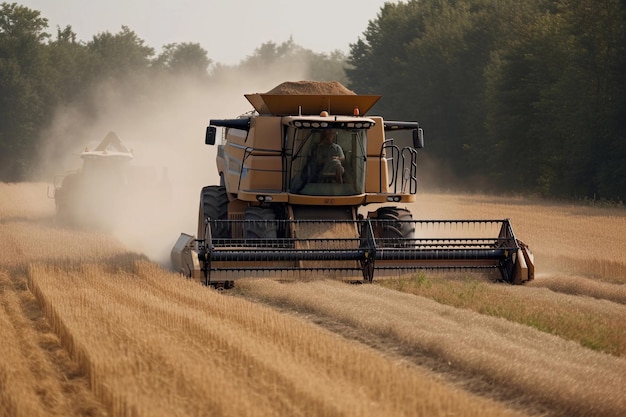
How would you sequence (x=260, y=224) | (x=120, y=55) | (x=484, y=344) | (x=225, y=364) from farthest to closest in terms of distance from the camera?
1. (x=120, y=55)
2. (x=260, y=224)
3. (x=484, y=344)
4. (x=225, y=364)

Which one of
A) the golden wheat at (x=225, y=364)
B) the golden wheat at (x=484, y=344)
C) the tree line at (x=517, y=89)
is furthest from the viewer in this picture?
the tree line at (x=517, y=89)

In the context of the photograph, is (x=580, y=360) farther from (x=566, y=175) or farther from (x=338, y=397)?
(x=566, y=175)

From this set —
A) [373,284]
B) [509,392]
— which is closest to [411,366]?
[509,392]

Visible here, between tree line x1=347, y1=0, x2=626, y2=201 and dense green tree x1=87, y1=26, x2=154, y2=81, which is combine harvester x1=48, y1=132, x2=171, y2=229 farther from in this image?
dense green tree x1=87, y1=26, x2=154, y2=81

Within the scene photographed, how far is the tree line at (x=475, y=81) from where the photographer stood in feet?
137

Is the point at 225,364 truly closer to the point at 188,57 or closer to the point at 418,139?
the point at 418,139

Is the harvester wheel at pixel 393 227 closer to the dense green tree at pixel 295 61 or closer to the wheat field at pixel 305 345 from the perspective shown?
the wheat field at pixel 305 345

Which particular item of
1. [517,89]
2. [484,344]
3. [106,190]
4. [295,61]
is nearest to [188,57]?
[295,61]

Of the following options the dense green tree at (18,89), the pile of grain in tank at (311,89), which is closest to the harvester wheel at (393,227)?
the pile of grain in tank at (311,89)

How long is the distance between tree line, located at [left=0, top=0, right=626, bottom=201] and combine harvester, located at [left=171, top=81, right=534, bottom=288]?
25.0 meters

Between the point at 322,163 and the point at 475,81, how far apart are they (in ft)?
144

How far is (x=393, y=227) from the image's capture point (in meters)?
15.6

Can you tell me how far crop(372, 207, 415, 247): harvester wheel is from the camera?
1541 centimetres

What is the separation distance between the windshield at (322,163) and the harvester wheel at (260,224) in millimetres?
532
